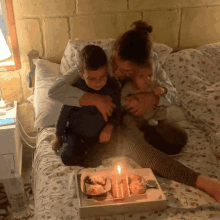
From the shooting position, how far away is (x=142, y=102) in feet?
4.06

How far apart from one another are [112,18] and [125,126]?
1.04 metres

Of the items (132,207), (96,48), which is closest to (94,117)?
(96,48)

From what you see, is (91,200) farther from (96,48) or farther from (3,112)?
(3,112)

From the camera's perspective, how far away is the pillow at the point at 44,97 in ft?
4.92

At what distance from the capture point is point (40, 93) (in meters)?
1.60

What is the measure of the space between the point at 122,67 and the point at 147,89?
21cm

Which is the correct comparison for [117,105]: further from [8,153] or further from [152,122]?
[8,153]

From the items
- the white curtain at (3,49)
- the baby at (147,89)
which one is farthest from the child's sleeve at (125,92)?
the white curtain at (3,49)

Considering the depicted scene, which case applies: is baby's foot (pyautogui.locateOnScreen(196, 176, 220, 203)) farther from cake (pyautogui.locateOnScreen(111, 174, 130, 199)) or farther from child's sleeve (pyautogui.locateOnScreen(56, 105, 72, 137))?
child's sleeve (pyautogui.locateOnScreen(56, 105, 72, 137))

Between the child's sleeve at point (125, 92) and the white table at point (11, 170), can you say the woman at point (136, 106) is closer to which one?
the child's sleeve at point (125, 92)

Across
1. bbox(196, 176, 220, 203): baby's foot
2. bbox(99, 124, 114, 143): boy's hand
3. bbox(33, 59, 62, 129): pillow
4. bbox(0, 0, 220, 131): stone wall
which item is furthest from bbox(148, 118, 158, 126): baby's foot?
bbox(0, 0, 220, 131): stone wall

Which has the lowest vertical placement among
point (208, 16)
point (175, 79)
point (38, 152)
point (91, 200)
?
point (38, 152)

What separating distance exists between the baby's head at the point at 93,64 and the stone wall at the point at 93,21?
3.33 feet

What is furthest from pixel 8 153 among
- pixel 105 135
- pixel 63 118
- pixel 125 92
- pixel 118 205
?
pixel 118 205
